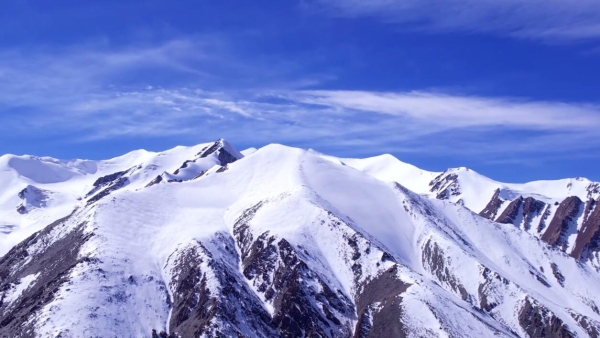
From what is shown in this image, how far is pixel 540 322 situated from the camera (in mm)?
190875

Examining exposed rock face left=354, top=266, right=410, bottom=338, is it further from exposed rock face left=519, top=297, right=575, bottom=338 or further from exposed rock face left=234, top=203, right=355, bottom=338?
exposed rock face left=519, top=297, right=575, bottom=338

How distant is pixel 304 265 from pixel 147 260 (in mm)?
41148

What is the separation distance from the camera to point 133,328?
472ft

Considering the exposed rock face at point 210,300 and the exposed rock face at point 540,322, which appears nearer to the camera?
the exposed rock face at point 210,300

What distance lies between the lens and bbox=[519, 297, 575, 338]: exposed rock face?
186500 mm

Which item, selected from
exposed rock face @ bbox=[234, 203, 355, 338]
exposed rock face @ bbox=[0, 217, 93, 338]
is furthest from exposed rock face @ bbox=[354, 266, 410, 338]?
exposed rock face @ bbox=[0, 217, 93, 338]

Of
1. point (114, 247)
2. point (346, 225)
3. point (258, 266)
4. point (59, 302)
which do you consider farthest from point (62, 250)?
point (346, 225)

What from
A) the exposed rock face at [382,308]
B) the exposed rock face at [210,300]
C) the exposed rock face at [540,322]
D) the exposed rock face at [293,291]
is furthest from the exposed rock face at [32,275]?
the exposed rock face at [540,322]

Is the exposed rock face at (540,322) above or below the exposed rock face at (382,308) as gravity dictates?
below

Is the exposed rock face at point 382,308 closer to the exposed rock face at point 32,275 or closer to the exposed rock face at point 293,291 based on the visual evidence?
the exposed rock face at point 293,291

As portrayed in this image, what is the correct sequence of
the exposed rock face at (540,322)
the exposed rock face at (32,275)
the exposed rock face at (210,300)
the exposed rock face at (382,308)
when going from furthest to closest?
the exposed rock face at (540,322) < the exposed rock face at (382,308) < the exposed rock face at (210,300) < the exposed rock face at (32,275)

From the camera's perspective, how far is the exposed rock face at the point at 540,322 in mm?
186500

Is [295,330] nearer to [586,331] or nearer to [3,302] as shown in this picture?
[3,302]

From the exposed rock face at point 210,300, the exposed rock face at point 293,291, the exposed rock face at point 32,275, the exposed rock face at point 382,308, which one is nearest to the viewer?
the exposed rock face at point 32,275
